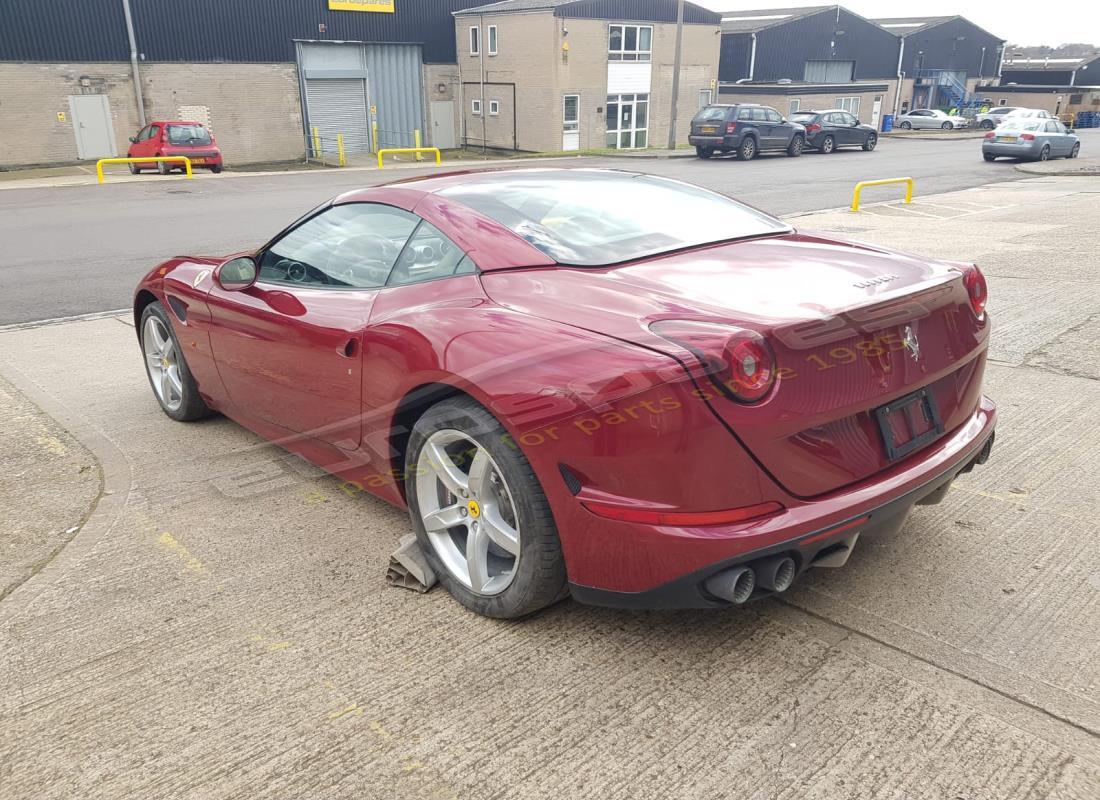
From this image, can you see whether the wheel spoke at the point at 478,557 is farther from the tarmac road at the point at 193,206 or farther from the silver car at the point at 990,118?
the silver car at the point at 990,118

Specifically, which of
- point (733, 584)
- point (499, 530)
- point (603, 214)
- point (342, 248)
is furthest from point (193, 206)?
point (733, 584)

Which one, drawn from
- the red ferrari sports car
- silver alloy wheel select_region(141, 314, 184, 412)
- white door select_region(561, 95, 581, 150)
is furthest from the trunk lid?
white door select_region(561, 95, 581, 150)

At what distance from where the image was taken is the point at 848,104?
2090 inches

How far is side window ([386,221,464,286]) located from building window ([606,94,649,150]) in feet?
125

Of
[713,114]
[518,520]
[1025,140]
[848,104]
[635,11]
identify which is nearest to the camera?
[518,520]

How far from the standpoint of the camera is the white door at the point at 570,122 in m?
37.4

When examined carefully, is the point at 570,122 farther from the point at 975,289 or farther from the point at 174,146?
the point at 975,289

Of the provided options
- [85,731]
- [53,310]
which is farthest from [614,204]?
[53,310]

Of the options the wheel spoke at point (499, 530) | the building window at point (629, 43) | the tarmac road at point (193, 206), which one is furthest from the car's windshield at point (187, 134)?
the wheel spoke at point (499, 530)

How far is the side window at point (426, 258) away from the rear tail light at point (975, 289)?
179 cm

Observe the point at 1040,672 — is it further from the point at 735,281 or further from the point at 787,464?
the point at 735,281

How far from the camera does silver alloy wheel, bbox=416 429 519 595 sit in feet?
9.38

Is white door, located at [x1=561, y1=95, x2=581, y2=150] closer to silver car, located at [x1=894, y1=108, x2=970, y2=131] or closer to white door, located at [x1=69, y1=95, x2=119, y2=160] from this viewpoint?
white door, located at [x1=69, y1=95, x2=119, y2=160]

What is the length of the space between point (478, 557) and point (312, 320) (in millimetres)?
1255
